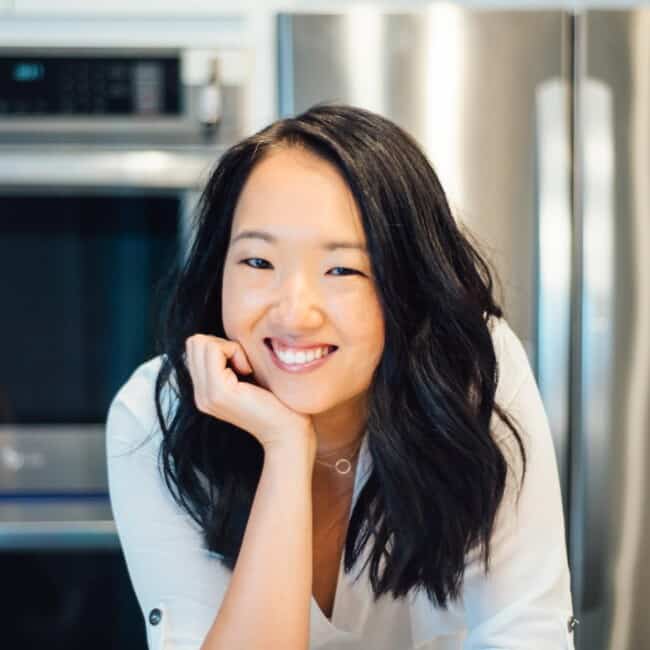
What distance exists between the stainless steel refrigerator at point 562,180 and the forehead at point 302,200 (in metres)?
0.58

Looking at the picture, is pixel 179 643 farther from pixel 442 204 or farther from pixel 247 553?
pixel 442 204

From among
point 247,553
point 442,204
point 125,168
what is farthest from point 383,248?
point 125,168

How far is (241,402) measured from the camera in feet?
3.67

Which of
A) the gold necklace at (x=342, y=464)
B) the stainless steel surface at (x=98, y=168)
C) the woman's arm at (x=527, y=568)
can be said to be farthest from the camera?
the stainless steel surface at (x=98, y=168)

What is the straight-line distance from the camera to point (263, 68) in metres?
1.61

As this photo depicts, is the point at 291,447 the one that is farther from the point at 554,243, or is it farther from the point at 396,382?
the point at 554,243

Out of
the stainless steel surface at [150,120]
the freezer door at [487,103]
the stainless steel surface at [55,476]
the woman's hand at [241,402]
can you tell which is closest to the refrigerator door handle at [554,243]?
the freezer door at [487,103]

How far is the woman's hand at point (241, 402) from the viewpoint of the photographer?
1.12 metres

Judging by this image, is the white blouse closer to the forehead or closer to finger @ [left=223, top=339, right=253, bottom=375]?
finger @ [left=223, top=339, right=253, bottom=375]

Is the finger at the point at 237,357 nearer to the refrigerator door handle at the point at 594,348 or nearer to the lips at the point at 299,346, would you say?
the lips at the point at 299,346

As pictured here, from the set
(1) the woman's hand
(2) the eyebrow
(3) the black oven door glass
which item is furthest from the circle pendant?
(3) the black oven door glass

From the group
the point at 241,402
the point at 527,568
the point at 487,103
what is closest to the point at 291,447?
the point at 241,402

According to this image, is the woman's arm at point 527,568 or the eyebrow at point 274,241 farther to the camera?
the woman's arm at point 527,568

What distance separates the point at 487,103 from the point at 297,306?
0.73 meters
